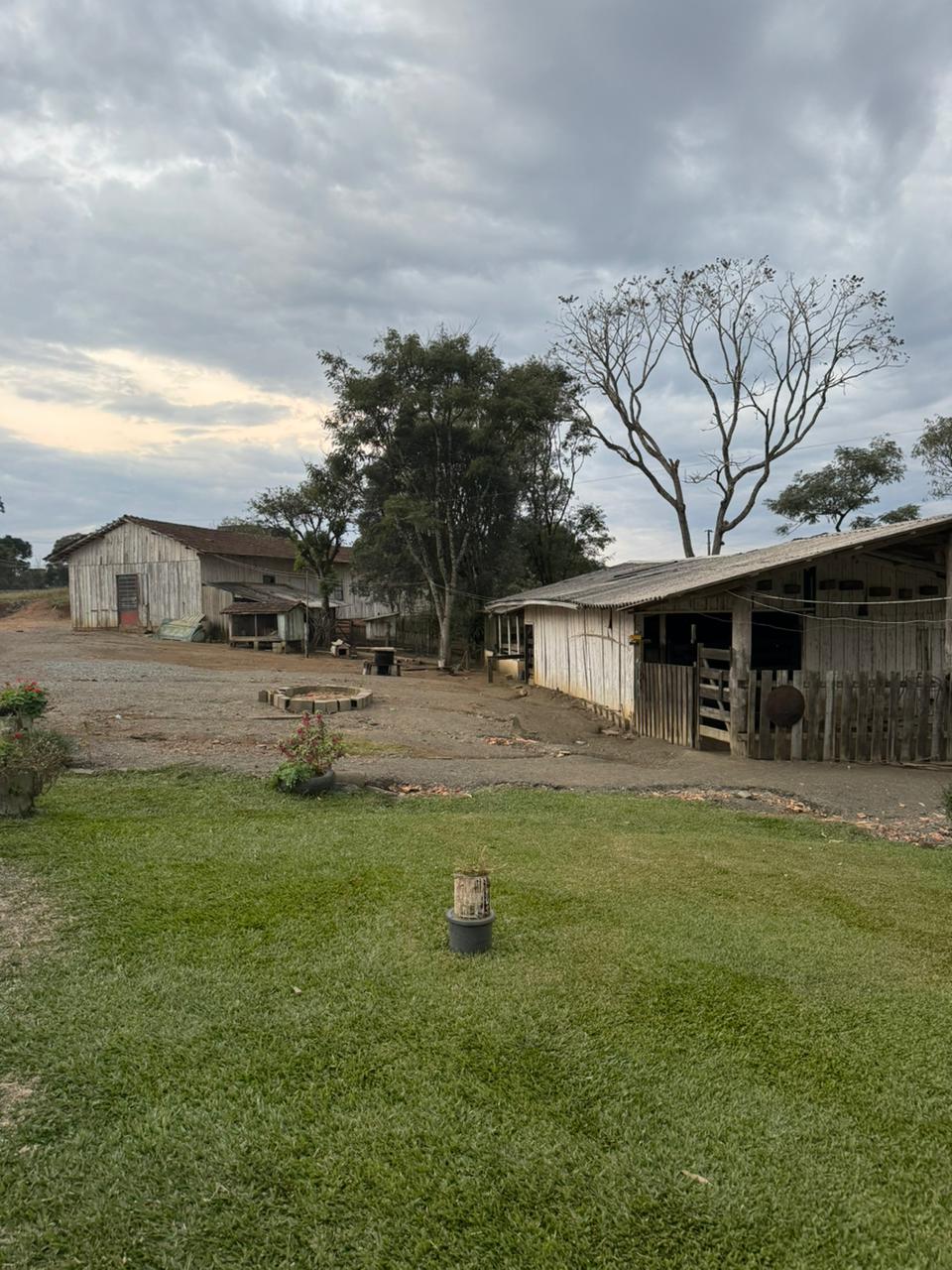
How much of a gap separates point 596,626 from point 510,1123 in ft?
49.3

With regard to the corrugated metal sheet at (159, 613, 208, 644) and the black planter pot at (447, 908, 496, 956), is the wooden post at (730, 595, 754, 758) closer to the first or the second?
the black planter pot at (447, 908, 496, 956)

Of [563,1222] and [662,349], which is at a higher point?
[662,349]

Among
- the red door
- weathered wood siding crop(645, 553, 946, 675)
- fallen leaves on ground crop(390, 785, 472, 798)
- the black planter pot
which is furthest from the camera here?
the red door

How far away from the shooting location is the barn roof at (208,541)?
3453 cm

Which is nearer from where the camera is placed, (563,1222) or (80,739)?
(563,1222)

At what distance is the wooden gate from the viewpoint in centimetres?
1220

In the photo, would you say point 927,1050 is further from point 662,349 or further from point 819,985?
point 662,349

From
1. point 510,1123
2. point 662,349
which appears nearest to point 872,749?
point 510,1123

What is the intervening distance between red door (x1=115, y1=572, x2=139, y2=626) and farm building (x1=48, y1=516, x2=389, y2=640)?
0.05 metres

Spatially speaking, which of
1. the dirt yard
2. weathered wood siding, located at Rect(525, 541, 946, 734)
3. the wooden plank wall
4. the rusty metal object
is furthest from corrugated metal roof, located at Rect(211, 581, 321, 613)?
the rusty metal object

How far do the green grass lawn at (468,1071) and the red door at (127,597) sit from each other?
3273 centimetres

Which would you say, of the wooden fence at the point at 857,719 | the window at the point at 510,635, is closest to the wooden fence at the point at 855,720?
the wooden fence at the point at 857,719

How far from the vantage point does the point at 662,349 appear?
33.1 meters

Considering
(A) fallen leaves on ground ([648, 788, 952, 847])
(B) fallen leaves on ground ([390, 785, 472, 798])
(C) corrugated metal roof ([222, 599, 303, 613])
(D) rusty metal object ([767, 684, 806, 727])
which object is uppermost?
(C) corrugated metal roof ([222, 599, 303, 613])
